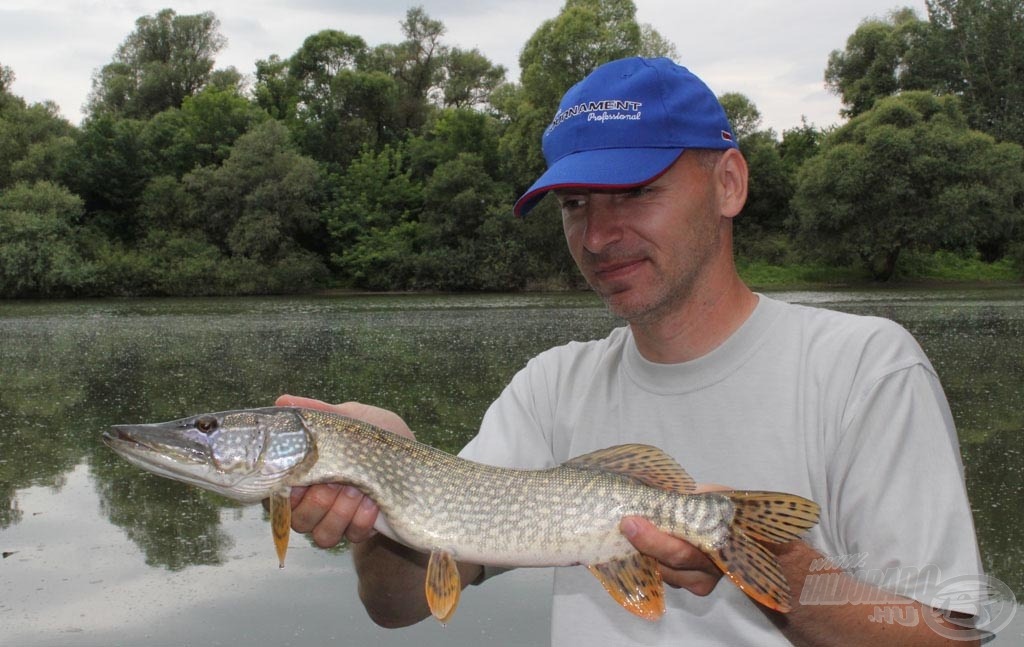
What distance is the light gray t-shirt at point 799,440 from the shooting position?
1.85 metres

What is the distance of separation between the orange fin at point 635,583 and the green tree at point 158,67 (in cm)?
6000

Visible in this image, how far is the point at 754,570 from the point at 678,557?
0.17 m

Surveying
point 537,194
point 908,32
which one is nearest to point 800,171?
point 908,32

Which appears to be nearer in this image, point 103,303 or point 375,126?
point 103,303

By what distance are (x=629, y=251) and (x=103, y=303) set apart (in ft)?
105

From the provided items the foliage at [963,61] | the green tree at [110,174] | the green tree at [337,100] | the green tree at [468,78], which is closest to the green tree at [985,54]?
the foliage at [963,61]

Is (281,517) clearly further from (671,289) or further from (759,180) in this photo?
(759,180)

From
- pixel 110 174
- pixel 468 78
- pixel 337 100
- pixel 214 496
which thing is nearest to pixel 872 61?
pixel 468 78

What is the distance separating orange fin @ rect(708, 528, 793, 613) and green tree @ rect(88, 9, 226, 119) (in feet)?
198

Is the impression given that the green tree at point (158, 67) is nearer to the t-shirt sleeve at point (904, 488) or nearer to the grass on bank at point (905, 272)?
the grass on bank at point (905, 272)

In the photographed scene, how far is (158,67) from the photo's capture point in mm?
56281

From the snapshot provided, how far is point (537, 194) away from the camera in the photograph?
2422 mm

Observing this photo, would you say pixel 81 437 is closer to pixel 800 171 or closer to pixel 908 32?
pixel 800 171

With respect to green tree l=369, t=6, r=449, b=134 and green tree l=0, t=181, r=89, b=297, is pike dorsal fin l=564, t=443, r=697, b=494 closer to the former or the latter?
green tree l=0, t=181, r=89, b=297
